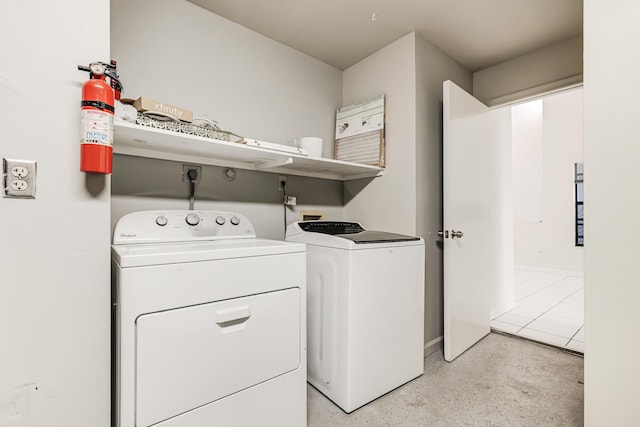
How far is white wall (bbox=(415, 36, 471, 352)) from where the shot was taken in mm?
2201

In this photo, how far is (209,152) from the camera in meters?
1.72

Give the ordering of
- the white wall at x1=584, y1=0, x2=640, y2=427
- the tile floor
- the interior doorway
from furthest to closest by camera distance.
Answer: the interior doorway
the tile floor
the white wall at x1=584, y1=0, x2=640, y2=427

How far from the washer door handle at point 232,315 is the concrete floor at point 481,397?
752 mm

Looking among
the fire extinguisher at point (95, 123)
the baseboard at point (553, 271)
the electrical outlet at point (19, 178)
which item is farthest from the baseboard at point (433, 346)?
the baseboard at point (553, 271)

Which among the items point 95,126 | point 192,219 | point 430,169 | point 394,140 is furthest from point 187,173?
point 430,169

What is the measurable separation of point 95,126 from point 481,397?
225cm

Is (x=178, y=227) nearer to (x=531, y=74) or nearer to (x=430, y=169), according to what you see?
(x=430, y=169)

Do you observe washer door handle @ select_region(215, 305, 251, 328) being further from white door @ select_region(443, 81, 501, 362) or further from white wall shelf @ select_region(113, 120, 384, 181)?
white door @ select_region(443, 81, 501, 362)

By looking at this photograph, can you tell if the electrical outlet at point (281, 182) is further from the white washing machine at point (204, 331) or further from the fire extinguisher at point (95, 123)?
the fire extinguisher at point (95, 123)

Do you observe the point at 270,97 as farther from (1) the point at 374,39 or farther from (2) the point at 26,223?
(2) the point at 26,223

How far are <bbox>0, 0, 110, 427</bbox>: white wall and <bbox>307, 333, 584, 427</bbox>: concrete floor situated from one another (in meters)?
1.08

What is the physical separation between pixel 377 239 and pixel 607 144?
1.05m

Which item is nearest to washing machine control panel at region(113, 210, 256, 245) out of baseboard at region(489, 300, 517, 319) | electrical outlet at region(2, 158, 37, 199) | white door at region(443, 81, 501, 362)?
electrical outlet at region(2, 158, 37, 199)

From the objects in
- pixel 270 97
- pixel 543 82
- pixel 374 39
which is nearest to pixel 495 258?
pixel 543 82
